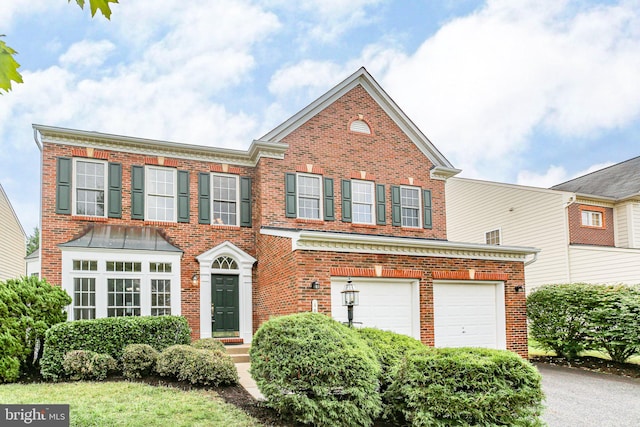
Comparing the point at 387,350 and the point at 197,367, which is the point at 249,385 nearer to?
the point at 197,367

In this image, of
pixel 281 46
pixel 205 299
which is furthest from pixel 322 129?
pixel 205 299

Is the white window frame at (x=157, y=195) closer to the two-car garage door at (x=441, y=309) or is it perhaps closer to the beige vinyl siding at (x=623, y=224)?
Answer: the two-car garage door at (x=441, y=309)

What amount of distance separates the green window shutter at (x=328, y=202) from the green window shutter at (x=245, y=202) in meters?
2.28

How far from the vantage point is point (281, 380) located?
643 cm

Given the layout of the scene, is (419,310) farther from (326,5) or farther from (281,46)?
(281,46)

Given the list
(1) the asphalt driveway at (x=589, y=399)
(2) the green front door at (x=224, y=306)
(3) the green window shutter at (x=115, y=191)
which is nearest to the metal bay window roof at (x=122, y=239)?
(3) the green window shutter at (x=115, y=191)

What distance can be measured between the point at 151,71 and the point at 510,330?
646 inches

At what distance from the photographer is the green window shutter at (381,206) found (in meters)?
15.6

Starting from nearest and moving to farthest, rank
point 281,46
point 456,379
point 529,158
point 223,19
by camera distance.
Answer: point 456,379 → point 223,19 → point 281,46 → point 529,158

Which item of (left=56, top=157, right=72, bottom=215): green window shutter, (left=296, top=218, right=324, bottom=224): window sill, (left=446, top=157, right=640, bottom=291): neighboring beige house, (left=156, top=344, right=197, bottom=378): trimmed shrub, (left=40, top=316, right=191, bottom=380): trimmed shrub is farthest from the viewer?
(left=446, top=157, right=640, bottom=291): neighboring beige house

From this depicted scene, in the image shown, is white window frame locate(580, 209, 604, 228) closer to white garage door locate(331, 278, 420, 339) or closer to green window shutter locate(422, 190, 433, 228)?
green window shutter locate(422, 190, 433, 228)

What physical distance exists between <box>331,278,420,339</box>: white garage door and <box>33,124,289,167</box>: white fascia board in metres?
4.82

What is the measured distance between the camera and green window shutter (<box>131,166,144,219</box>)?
44.8 ft

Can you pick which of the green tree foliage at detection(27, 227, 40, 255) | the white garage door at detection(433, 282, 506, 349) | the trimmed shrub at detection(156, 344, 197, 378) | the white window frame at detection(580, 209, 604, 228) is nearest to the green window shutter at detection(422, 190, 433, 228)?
the white garage door at detection(433, 282, 506, 349)
